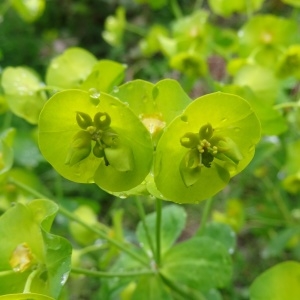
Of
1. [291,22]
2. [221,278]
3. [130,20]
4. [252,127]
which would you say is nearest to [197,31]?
[291,22]

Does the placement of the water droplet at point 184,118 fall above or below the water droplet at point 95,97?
below

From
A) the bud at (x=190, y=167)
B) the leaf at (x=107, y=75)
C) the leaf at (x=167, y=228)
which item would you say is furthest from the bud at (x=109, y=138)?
the leaf at (x=167, y=228)

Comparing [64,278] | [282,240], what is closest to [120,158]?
[64,278]

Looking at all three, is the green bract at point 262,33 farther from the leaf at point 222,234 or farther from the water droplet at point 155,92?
the water droplet at point 155,92

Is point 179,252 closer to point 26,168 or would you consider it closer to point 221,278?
point 221,278

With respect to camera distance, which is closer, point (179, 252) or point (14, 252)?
point (14, 252)

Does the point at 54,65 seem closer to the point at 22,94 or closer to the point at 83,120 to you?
the point at 22,94

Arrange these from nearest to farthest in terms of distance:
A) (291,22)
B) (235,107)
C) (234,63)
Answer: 1. (235,107)
2. (234,63)
3. (291,22)
